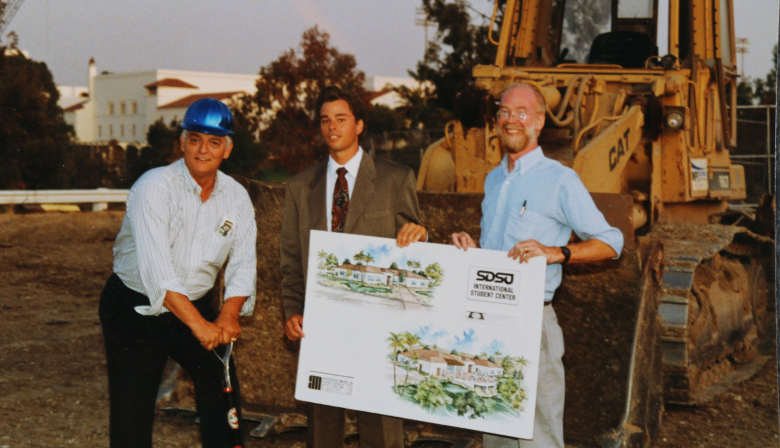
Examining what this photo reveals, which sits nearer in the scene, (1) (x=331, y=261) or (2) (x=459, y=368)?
(2) (x=459, y=368)

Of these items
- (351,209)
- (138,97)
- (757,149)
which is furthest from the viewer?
(138,97)

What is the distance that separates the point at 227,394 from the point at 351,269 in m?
0.74

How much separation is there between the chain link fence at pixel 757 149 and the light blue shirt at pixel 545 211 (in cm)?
1456

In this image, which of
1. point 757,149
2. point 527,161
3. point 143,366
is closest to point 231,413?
point 143,366

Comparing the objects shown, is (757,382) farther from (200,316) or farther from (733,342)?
(200,316)

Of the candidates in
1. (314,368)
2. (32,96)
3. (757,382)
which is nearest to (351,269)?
(314,368)

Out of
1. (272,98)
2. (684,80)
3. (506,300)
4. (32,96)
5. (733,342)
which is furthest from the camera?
(272,98)

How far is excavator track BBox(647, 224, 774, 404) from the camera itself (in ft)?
21.1

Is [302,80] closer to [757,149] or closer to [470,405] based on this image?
[757,149]

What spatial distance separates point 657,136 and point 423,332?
4.65m

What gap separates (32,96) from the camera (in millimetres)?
23719

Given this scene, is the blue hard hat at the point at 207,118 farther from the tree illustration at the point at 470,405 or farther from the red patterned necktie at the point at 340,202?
the tree illustration at the point at 470,405

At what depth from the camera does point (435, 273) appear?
11.8 feet

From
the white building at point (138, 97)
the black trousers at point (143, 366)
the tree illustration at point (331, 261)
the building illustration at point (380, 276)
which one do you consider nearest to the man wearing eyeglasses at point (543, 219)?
the building illustration at point (380, 276)
